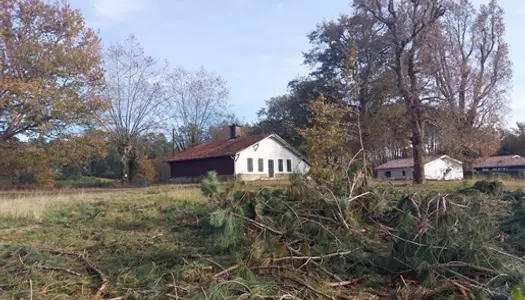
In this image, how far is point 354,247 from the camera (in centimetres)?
664

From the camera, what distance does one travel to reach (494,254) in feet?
18.7

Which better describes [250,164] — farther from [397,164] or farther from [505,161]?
[505,161]

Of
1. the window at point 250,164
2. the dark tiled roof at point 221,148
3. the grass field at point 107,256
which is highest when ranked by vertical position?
the dark tiled roof at point 221,148

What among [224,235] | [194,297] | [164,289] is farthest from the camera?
[224,235]

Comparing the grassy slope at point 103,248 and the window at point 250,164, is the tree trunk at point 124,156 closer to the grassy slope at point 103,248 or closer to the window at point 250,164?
the window at point 250,164

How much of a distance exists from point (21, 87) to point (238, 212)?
18795 millimetres

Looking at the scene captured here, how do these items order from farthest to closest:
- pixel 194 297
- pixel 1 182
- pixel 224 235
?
1. pixel 1 182
2. pixel 224 235
3. pixel 194 297

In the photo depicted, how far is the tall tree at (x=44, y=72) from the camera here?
23188 mm

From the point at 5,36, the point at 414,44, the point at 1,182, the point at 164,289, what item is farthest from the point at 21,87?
the point at 164,289

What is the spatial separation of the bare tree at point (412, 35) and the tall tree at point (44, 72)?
14965 mm

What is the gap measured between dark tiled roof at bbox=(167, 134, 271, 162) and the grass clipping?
30942mm

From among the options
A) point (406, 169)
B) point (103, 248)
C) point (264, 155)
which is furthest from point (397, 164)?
point (103, 248)

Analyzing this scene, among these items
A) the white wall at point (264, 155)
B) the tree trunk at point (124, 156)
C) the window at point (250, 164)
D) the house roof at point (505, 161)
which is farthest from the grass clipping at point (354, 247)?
the house roof at point (505, 161)

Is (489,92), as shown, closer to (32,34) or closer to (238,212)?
(32,34)
